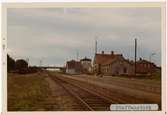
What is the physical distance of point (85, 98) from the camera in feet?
21.1

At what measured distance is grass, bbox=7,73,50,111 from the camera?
642 cm

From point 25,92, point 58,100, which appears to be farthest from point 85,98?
point 25,92

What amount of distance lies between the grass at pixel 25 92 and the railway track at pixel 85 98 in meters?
0.10

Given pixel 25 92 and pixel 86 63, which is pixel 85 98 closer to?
pixel 86 63

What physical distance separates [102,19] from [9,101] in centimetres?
70

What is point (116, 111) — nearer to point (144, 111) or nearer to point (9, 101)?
point (144, 111)

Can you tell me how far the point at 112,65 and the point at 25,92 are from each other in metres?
0.52

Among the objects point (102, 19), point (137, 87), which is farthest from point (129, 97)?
point (102, 19)

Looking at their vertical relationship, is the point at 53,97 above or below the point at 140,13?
below

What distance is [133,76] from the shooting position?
6.43 meters

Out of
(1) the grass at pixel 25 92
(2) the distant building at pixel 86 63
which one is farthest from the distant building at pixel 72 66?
(1) the grass at pixel 25 92

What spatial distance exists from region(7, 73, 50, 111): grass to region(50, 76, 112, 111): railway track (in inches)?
4.1

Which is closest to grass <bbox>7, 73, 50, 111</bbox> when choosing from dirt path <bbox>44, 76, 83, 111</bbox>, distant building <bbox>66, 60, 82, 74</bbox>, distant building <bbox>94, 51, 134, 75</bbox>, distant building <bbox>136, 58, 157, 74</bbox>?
dirt path <bbox>44, 76, 83, 111</bbox>

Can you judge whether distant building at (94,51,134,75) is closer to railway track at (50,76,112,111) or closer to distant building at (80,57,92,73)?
distant building at (80,57,92,73)
